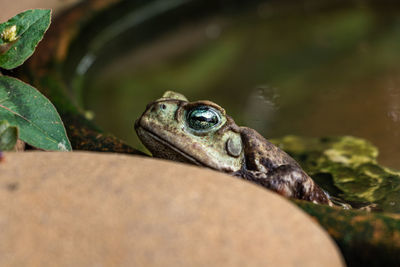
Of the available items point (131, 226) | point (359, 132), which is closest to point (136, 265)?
point (131, 226)

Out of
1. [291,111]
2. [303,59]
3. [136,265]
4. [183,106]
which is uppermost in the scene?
[303,59]

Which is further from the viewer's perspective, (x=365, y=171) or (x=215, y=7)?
(x=215, y=7)

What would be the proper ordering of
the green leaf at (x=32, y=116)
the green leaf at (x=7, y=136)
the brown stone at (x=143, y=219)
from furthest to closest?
the green leaf at (x=32, y=116), the green leaf at (x=7, y=136), the brown stone at (x=143, y=219)

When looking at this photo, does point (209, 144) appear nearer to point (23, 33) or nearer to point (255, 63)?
point (23, 33)

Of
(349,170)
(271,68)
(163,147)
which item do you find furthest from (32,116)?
(271,68)

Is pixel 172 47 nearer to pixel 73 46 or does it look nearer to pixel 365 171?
pixel 73 46

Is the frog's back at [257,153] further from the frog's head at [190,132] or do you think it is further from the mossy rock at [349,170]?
the mossy rock at [349,170]

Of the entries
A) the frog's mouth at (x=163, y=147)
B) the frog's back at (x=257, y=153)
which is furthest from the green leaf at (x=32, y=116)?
the frog's back at (x=257, y=153)
